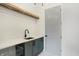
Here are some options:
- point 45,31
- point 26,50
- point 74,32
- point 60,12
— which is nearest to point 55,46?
point 45,31

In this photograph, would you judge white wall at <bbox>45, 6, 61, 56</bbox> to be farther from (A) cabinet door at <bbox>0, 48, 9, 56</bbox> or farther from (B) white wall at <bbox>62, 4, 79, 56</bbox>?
(A) cabinet door at <bbox>0, 48, 9, 56</bbox>

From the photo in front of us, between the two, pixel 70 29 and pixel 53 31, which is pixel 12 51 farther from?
pixel 53 31

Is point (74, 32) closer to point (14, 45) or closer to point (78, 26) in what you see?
point (78, 26)

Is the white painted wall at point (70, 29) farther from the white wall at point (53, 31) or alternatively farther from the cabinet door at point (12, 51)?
the cabinet door at point (12, 51)

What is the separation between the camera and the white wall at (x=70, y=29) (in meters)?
3.23

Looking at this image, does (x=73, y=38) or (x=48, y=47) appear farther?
(x=48, y=47)

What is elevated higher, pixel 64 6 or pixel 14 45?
pixel 64 6

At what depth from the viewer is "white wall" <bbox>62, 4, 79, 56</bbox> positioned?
323cm

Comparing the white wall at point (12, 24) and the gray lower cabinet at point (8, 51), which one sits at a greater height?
the white wall at point (12, 24)

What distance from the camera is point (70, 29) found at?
3.46m

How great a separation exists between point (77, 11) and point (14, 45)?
91.3 inches

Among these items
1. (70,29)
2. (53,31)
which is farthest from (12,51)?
(53,31)

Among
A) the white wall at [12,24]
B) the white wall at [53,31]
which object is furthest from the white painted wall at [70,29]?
the white wall at [12,24]

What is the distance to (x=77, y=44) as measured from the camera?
125 inches
